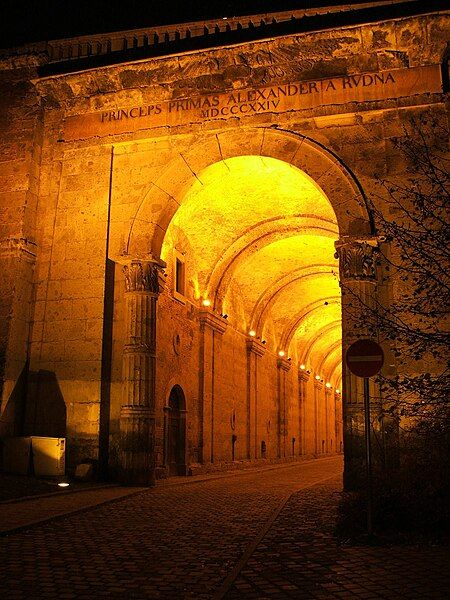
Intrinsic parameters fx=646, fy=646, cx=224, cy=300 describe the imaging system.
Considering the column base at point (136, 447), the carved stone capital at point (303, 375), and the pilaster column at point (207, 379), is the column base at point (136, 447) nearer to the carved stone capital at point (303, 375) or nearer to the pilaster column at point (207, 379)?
the pilaster column at point (207, 379)

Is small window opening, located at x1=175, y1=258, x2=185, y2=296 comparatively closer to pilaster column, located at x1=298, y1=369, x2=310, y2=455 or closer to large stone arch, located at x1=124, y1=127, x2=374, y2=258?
large stone arch, located at x1=124, y1=127, x2=374, y2=258

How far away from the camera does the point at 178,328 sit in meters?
19.1

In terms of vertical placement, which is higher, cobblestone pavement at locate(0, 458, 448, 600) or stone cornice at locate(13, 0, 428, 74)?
stone cornice at locate(13, 0, 428, 74)

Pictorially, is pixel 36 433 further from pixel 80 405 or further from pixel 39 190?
pixel 39 190

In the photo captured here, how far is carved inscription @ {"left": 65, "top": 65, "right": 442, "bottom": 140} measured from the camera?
14492mm

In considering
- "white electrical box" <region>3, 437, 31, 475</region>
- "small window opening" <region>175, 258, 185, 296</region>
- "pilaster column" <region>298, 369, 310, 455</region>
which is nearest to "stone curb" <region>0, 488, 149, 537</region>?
"white electrical box" <region>3, 437, 31, 475</region>

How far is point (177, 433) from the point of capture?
61.3ft

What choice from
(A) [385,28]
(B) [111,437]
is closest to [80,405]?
(B) [111,437]

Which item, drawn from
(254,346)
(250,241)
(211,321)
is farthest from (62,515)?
(254,346)

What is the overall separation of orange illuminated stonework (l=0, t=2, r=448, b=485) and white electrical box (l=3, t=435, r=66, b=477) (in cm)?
78

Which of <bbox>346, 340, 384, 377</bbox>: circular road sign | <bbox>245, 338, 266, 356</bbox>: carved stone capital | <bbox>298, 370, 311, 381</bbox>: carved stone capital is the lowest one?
<bbox>346, 340, 384, 377</bbox>: circular road sign

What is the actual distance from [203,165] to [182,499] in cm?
789

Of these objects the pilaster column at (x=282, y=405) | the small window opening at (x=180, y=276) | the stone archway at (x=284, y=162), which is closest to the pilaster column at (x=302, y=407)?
the pilaster column at (x=282, y=405)

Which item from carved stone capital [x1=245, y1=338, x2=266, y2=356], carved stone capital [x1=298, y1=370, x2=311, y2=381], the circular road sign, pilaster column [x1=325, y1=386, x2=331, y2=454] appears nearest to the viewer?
the circular road sign
